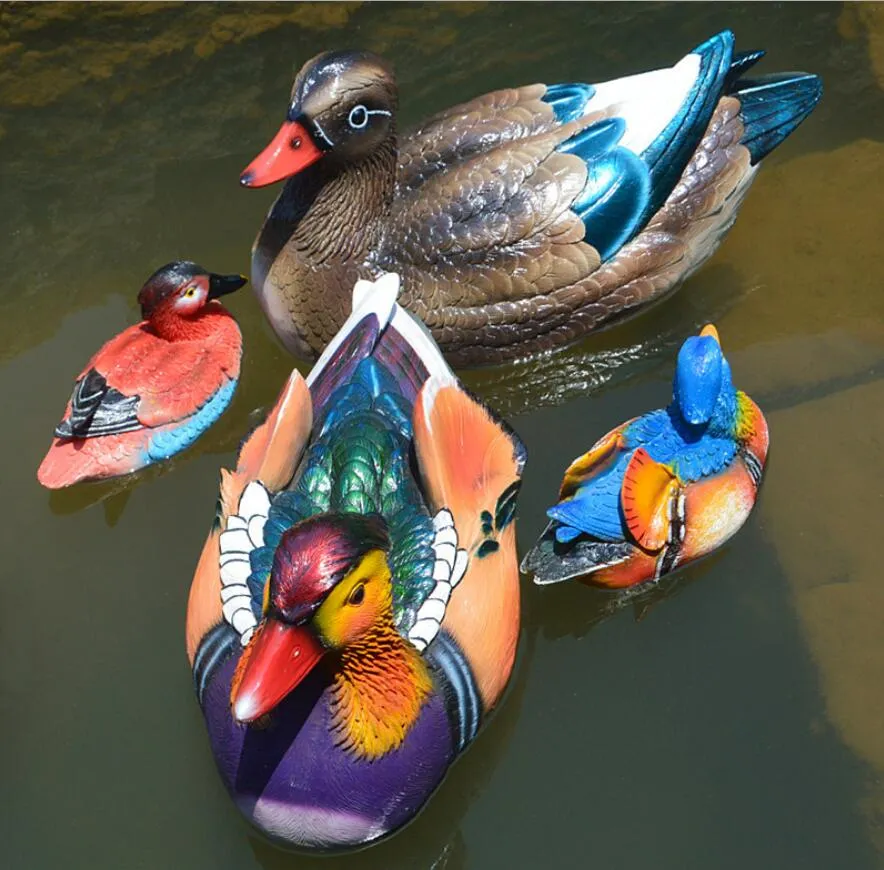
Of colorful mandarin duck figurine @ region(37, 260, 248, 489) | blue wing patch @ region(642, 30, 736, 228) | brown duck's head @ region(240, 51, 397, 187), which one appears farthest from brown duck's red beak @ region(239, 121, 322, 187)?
blue wing patch @ region(642, 30, 736, 228)

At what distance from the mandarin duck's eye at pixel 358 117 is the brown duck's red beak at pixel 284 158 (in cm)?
15

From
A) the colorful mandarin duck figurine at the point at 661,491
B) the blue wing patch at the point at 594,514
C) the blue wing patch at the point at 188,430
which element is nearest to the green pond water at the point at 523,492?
the blue wing patch at the point at 188,430

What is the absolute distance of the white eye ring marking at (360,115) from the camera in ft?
14.7

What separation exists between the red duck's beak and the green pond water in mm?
958

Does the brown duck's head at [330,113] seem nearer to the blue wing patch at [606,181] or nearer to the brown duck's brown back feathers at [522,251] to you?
the brown duck's brown back feathers at [522,251]

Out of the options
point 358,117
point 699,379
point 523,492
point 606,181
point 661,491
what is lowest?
point 523,492

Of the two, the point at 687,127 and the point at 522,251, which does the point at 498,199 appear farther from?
the point at 687,127

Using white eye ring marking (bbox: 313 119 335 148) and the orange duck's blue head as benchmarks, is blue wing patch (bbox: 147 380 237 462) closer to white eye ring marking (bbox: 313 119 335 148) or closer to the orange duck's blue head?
white eye ring marking (bbox: 313 119 335 148)

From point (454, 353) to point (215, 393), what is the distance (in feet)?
2.93

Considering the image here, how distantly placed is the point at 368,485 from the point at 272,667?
2.46ft

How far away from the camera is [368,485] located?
11.9ft

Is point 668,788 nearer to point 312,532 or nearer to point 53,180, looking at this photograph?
point 312,532

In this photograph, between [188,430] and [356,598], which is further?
[188,430]

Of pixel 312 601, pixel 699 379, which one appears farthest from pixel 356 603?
pixel 699 379
